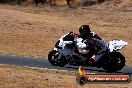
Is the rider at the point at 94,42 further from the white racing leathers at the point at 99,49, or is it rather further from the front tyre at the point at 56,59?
the front tyre at the point at 56,59

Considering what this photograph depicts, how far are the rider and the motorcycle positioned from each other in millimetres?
124

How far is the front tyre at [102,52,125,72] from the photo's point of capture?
15413 mm

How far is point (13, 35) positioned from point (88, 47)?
17574 mm

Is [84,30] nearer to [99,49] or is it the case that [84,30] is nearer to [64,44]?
[64,44]

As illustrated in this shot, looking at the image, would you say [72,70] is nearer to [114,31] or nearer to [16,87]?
[16,87]

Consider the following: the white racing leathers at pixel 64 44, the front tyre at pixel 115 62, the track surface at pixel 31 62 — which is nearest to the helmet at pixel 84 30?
the white racing leathers at pixel 64 44

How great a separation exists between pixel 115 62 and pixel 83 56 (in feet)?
3.62

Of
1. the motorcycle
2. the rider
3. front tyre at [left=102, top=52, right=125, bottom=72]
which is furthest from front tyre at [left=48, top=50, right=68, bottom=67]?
front tyre at [left=102, top=52, right=125, bottom=72]

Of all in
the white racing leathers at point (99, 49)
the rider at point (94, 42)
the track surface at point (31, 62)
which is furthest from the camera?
the track surface at point (31, 62)

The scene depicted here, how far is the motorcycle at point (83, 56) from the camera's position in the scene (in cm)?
1541

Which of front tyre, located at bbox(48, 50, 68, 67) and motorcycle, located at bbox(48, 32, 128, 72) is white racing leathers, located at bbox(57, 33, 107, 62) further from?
front tyre, located at bbox(48, 50, 68, 67)

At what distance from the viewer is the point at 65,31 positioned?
3588cm

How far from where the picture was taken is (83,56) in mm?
15609

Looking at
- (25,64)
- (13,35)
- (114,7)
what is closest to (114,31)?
(13,35)
